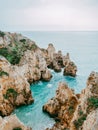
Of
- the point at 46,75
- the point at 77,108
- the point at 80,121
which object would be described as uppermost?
the point at 77,108

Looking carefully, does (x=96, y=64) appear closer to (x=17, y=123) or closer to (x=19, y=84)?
(x=19, y=84)

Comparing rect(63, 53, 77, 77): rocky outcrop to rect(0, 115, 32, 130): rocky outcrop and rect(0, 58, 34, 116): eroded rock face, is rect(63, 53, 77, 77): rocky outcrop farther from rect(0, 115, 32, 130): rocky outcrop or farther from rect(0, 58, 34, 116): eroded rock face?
rect(0, 115, 32, 130): rocky outcrop

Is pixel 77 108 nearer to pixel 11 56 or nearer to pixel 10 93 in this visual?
pixel 10 93

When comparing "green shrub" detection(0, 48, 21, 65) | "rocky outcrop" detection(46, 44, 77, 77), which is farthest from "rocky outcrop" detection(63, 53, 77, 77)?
"green shrub" detection(0, 48, 21, 65)

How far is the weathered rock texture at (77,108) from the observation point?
25.4 metres

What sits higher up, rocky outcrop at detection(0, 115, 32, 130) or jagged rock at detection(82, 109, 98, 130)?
jagged rock at detection(82, 109, 98, 130)

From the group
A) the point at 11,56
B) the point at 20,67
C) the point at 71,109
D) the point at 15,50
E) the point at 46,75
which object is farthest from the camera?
the point at 15,50

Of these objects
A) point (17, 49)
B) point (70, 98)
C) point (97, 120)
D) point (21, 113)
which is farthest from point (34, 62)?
point (97, 120)

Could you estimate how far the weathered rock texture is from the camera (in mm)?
25391

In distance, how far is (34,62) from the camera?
6712cm

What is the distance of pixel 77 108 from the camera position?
30.3m

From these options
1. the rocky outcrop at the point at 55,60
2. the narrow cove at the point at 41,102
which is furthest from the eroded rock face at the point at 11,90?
the rocky outcrop at the point at 55,60

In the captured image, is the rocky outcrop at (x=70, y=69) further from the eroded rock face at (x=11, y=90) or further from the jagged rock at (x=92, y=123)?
the jagged rock at (x=92, y=123)

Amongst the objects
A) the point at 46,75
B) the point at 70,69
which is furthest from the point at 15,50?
the point at 70,69
